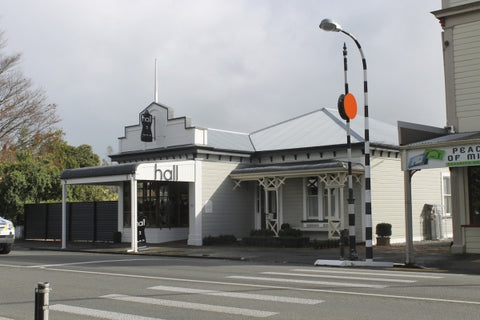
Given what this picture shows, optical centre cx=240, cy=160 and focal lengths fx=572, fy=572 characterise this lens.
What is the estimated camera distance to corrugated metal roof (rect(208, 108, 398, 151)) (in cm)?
2553

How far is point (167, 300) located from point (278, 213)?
15804 millimetres

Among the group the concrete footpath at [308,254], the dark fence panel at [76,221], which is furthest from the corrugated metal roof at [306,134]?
the dark fence panel at [76,221]

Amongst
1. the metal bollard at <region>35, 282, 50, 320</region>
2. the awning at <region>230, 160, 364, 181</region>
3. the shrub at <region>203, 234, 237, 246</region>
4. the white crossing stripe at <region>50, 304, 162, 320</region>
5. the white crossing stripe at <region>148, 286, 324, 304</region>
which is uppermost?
the awning at <region>230, 160, 364, 181</region>

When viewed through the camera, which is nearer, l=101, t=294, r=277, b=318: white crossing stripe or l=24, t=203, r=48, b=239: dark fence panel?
l=101, t=294, r=277, b=318: white crossing stripe

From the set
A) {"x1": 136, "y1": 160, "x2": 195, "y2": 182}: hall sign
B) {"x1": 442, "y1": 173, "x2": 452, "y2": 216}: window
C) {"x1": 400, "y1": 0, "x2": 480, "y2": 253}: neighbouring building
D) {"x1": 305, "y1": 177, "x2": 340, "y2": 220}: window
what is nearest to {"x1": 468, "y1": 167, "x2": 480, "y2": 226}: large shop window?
{"x1": 400, "y1": 0, "x2": 480, "y2": 253}: neighbouring building

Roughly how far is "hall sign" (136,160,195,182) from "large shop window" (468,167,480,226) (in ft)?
38.2

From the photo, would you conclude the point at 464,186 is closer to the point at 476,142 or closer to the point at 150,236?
the point at 476,142

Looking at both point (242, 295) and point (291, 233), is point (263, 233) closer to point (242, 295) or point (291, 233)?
point (291, 233)

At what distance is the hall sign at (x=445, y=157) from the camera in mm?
15258

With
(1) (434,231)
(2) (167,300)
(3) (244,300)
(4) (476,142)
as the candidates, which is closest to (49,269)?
(2) (167,300)

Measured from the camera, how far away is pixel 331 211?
79.8 ft

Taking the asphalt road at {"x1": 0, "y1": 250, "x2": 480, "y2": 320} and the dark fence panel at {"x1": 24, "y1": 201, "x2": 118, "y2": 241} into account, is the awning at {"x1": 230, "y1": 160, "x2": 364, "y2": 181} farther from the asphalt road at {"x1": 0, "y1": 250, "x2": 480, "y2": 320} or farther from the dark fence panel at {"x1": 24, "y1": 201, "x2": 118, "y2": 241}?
the asphalt road at {"x1": 0, "y1": 250, "x2": 480, "y2": 320}

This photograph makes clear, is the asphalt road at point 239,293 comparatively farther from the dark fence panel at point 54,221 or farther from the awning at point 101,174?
the dark fence panel at point 54,221

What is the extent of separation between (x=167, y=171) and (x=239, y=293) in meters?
14.0
